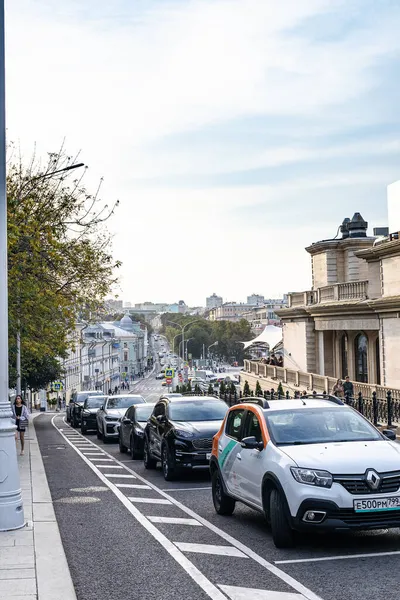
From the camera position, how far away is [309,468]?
8.33 metres

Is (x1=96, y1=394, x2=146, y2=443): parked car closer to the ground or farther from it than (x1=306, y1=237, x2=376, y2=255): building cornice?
closer to the ground

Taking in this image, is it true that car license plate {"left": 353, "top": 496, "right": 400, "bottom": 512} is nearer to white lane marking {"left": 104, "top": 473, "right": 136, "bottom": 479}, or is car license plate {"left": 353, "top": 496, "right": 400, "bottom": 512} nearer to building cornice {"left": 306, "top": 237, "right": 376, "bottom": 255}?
white lane marking {"left": 104, "top": 473, "right": 136, "bottom": 479}

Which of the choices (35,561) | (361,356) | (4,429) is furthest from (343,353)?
(35,561)

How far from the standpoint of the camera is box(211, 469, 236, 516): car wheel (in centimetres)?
1091

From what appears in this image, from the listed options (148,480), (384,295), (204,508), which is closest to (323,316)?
(384,295)

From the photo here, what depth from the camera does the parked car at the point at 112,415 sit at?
2706 centimetres

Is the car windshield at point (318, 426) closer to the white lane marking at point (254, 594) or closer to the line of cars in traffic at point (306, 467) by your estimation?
the line of cars in traffic at point (306, 467)

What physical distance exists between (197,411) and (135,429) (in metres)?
4.44

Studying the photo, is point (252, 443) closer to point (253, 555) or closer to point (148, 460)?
point (253, 555)

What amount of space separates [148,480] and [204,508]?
13.4 feet

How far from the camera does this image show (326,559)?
8055mm

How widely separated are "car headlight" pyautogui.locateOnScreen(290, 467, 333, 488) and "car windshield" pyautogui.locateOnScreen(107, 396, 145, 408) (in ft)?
68.2

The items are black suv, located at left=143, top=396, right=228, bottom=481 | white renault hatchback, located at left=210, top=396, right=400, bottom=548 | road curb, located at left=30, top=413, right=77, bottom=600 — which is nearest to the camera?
road curb, located at left=30, top=413, right=77, bottom=600

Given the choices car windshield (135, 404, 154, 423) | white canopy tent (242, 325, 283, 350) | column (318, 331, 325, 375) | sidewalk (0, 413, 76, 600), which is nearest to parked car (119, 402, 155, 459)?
car windshield (135, 404, 154, 423)
